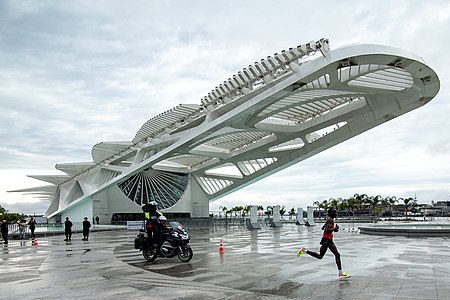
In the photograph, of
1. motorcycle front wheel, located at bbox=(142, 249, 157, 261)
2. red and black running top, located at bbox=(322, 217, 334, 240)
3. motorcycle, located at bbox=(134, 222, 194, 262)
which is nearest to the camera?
red and black running top, located at bbox=(322, 217, 334, 240)

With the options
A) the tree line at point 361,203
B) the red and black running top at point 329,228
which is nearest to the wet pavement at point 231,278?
the red and black running top at point 329,228

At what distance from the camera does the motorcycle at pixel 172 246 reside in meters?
12.4

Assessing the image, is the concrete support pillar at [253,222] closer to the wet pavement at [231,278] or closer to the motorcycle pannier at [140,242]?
the wet pavement at [231,278]

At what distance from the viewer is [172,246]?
12516 millimetres

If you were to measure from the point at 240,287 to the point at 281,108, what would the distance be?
76.6 ft

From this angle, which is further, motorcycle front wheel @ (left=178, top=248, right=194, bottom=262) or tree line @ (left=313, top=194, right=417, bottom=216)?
tree line @ (left=313, top=194, right=417, bottom=216)

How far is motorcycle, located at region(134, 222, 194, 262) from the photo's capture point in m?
12.4

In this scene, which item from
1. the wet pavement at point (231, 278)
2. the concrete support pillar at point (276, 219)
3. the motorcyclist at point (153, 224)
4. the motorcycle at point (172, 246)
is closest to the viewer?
the wet pavement at point (231, 278)

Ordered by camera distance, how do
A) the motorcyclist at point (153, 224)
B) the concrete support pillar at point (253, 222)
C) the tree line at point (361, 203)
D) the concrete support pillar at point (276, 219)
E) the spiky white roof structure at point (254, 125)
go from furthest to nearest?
1. the tree line at point (361, 203)
2. the concrete support pillar at point (276, 219)
3. the concrete support pillar at point (253, 222)
4. the spiky white roof structure at point (254, 125)
5. the motorcyclist at point (153, 224)

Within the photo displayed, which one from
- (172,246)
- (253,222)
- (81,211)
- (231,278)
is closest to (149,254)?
(172,246)

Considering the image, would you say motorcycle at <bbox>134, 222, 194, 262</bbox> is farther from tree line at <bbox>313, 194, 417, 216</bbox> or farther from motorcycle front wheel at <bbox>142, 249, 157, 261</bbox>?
tree line at <bbox>313, 194, 417, 216</bbox>

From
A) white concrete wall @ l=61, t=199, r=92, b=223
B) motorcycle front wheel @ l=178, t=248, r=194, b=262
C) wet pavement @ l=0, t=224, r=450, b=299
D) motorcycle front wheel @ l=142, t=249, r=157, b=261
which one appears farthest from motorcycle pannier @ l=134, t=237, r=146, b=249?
white concrete wall @ l=61, t=199, r=92, b=223

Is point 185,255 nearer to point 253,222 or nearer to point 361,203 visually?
point 253,222

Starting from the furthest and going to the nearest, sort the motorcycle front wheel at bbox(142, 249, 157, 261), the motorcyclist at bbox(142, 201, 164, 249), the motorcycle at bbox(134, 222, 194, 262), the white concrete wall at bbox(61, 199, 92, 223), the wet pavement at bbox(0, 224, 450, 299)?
the white concrete wall at bbox(61, 199, 92, 223), the motorcycle front wheel at bbox(142, 249, 157, 261), the motorcyclist at bbox(142, 201, 164, 249), the motorcycle at bbox(134, 222, 194, 262), the wet pavement at bbox(0, 224, 450, 299)
